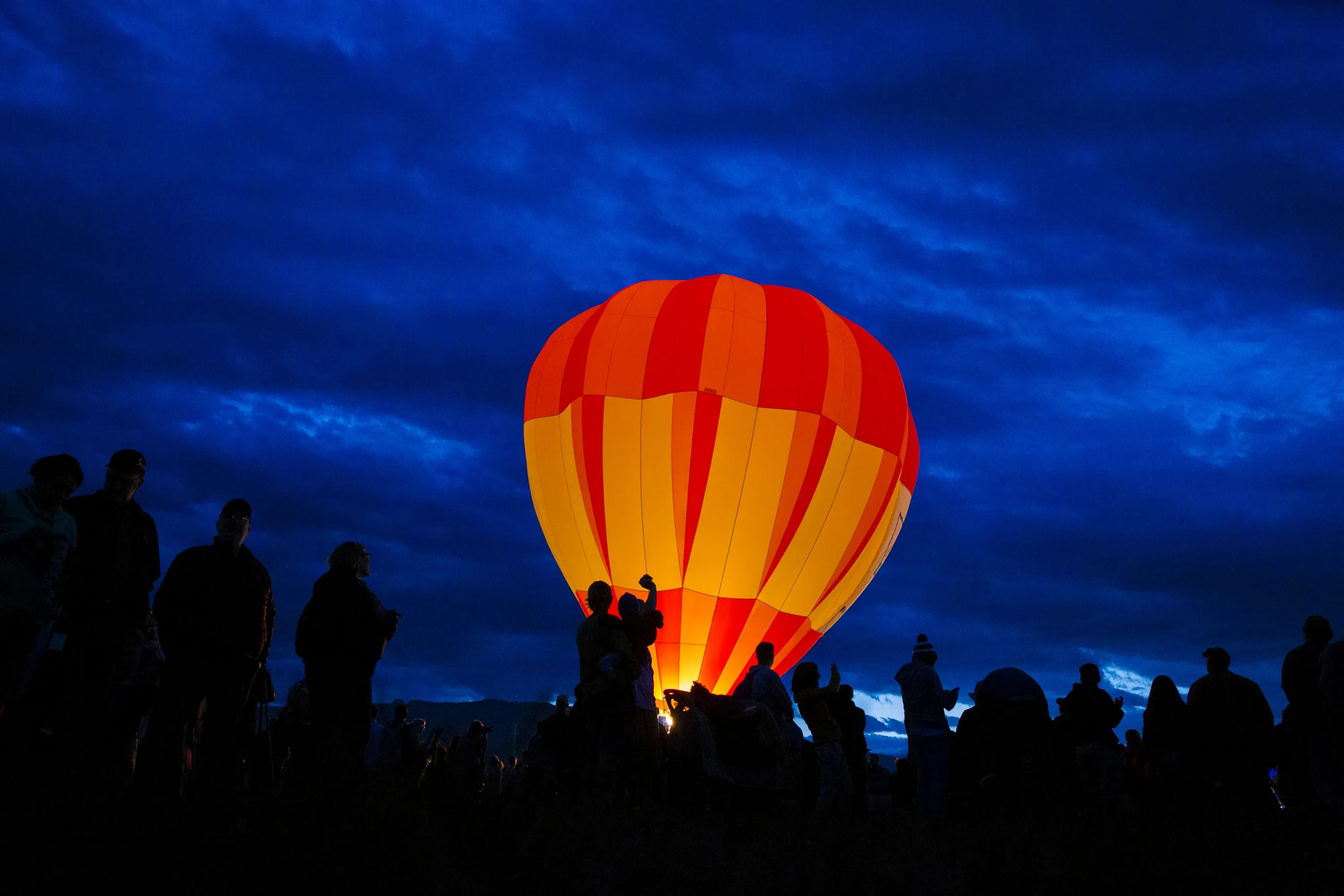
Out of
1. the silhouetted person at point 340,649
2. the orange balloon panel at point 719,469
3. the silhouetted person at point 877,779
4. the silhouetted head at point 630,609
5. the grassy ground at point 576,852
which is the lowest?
the grassy ground at point 576,852

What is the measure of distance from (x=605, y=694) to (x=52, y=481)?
3521 mm

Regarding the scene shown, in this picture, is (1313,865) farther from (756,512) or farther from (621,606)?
(756,512)

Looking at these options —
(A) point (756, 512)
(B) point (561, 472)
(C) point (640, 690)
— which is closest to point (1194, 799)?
(C) point (640, 690)

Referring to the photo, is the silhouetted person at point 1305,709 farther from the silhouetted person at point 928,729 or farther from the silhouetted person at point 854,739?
the silhouetted person at point 854,739

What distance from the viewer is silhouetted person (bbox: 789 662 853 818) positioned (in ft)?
26.2

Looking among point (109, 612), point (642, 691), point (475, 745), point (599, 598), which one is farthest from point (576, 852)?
point (475, 745)

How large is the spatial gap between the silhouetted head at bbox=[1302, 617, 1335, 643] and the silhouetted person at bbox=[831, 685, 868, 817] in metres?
3.44

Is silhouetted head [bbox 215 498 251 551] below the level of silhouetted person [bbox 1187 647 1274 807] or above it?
above

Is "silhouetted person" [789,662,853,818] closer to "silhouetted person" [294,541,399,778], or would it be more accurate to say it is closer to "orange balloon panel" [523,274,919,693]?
"silhouetted person" [294,541,399,778]

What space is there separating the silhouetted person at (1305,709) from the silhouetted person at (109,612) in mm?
7078

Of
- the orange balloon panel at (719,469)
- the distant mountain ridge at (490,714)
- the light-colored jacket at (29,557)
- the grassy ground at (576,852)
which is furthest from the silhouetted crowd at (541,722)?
the distant mountain ridge at (490,714)

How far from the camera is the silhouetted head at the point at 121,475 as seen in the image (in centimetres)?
496

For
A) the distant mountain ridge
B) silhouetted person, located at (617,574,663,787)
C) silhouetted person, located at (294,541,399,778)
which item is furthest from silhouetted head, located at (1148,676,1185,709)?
the distant mountain ridge

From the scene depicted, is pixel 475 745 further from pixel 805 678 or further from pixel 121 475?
pixel 121 475
